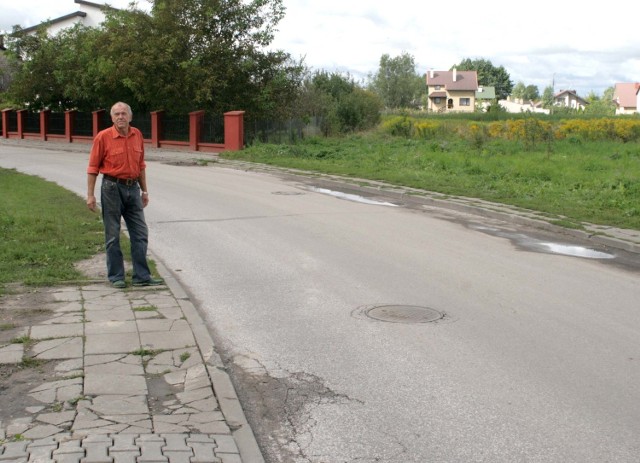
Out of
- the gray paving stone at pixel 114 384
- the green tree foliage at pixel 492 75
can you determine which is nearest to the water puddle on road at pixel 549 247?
the gray paving stone at pixel 114 384

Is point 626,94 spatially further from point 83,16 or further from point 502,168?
point 502,168

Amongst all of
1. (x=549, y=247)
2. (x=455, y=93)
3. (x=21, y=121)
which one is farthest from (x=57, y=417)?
(x=455, y=93)

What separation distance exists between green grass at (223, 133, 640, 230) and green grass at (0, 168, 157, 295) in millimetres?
8207

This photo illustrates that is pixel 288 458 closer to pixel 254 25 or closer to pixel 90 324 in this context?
pixel 90 324

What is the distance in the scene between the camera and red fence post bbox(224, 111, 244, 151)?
34.3 metres

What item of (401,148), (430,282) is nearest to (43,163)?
(401,148)

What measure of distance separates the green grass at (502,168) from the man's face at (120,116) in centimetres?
865

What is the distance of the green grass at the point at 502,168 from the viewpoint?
1628 cm

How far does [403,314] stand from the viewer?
7.71m

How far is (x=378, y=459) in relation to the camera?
4.46 meters

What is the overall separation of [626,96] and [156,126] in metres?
149

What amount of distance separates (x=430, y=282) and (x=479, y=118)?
2111 inches

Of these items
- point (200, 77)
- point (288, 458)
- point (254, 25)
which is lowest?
point (288, 458)

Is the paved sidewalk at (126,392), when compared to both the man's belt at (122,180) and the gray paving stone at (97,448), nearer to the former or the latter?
the gray paving stone at (97,448)
